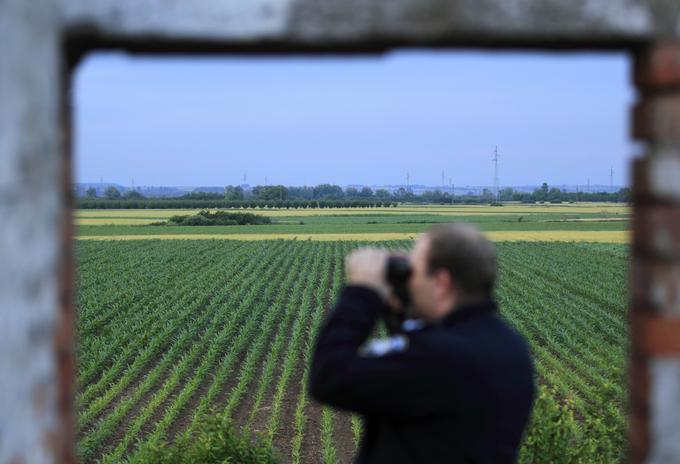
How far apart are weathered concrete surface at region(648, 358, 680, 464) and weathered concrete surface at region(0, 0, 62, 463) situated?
1.37 meters

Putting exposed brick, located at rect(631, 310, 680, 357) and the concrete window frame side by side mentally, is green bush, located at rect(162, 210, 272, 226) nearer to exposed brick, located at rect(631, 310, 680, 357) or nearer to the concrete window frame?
the concrete window frame

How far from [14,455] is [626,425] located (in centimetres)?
774

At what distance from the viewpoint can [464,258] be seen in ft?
5.87

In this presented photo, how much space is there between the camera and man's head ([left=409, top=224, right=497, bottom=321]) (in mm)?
1796

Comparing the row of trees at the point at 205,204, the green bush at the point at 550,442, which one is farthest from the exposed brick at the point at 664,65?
the row of trees at the point at 205,204

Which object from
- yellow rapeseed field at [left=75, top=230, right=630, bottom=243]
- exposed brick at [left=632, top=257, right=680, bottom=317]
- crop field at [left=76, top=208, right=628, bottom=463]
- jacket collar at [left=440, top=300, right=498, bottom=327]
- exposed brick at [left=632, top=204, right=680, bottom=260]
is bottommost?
crop field at [left=76, top=208, right=628, bottom=463]

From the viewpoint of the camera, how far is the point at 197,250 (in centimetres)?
3516

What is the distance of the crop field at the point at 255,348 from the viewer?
8742 mm

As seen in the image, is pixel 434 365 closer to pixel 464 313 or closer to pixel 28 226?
pixel 464 313

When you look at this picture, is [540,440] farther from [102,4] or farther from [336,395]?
[102,4]

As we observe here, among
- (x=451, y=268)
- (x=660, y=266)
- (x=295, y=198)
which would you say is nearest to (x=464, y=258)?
(x=451, y=268)

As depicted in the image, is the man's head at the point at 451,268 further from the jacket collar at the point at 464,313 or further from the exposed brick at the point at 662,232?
the exposed brick at the point at 662,232

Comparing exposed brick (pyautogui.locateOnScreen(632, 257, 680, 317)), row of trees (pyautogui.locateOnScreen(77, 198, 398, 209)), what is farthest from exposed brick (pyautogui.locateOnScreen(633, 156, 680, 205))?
row of trees (pyautogui.locateOnScreen(77, 198, 398, 209))

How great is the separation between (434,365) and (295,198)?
122 metres
